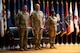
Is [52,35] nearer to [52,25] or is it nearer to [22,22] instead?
[52,25]

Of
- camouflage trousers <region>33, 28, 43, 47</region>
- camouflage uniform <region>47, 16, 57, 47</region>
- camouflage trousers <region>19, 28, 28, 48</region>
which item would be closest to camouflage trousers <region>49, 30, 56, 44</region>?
camouflage uniform <region>47, 16, 57, 47</region>

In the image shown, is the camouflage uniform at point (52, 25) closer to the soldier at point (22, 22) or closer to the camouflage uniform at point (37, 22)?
the camouflage uniform at point (37, 22)

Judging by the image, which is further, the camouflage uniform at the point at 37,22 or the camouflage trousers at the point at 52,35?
the camouflage trousers at the point at 52,35

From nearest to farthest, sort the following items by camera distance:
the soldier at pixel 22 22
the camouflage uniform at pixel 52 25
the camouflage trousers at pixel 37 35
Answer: the soldier at pixel 22 22, the camouflage trousers at pixel 37 35, the camouflage uniform at pixel 52 25

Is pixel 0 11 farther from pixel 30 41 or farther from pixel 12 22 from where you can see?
pixel 30 41

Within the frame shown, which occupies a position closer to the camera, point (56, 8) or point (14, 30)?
point (14, 30)

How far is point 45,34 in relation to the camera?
8.18 m

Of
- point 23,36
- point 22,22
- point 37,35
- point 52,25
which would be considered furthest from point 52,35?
point 22,22

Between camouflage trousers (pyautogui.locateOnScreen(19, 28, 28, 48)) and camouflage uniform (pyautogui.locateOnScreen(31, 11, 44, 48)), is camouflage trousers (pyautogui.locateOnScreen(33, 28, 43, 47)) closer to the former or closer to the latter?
camouflage uniform (pyautogui.locateOnScreen(31, 11, 44, 48))

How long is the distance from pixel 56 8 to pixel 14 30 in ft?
6.24

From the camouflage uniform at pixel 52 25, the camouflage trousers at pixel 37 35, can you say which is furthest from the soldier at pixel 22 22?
the camouflage uniform at pixel 52 25

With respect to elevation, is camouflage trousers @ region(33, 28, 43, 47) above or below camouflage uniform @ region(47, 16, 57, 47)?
below

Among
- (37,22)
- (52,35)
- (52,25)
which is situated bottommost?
(52,35)

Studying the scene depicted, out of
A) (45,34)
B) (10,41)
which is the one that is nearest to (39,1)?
(45,34)
